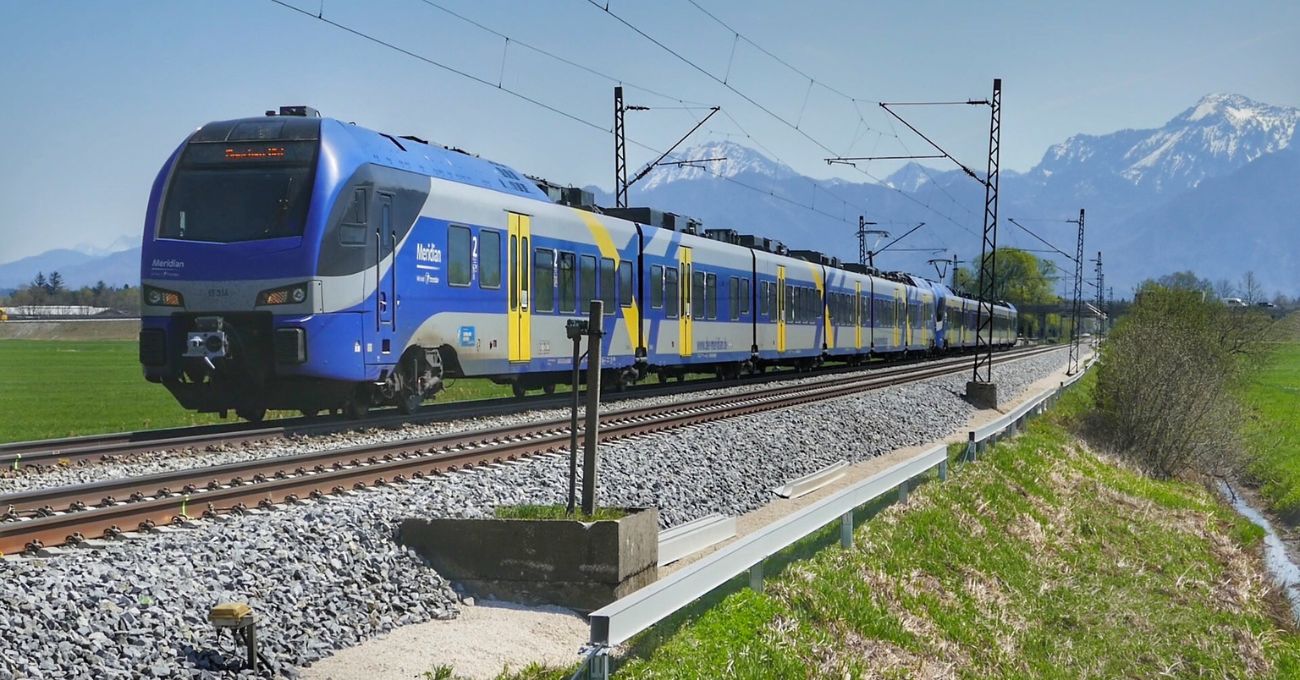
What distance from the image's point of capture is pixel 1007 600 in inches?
482

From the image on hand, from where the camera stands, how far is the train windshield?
15102mm

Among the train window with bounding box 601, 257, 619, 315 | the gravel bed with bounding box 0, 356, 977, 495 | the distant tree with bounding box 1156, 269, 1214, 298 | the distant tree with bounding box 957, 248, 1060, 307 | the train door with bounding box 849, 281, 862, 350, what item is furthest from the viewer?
the distant tree with bounding box 957, 248, 1060, 307

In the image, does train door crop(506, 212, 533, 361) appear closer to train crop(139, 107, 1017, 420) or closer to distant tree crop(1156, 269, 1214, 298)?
train crop(139, 107, 1017, 420)

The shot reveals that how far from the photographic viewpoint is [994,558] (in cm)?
1344

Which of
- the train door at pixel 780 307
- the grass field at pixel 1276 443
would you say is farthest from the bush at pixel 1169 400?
the train door at pixel 780 307

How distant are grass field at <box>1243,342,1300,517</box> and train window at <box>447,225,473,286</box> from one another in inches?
840

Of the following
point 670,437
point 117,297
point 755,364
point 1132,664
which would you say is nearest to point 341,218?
point 670,437

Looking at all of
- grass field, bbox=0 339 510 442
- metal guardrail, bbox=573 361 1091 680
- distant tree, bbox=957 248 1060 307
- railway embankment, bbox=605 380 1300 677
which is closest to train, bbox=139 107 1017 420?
grass field, bbox=0 339 510 442

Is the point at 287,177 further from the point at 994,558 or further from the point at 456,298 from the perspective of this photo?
the point at 994,558

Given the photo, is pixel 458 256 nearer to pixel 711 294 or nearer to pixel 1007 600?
pixel 1007 600

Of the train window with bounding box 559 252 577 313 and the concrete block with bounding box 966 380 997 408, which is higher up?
the train window with bounding box 559 252 577 313

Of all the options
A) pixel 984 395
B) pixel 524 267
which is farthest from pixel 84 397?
pixel 984 395

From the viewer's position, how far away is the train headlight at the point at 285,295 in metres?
14.9

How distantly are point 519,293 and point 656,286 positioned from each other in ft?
22.4
